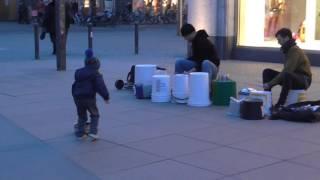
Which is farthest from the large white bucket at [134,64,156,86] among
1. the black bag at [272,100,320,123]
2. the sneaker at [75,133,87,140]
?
the sneaker at [75,133,87,140]

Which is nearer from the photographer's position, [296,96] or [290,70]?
[290,70]

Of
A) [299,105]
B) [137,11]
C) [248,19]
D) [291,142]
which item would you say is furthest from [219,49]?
[137,11]

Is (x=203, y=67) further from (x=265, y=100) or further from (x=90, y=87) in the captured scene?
(x=90, y=87)

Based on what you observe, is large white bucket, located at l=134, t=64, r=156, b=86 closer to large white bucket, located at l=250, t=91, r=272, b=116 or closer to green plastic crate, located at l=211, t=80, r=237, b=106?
green plastic crate, located at l=211, t=80, r=237, b=106

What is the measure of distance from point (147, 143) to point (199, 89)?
2.52m

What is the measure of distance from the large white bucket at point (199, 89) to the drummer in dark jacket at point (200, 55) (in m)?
0.54

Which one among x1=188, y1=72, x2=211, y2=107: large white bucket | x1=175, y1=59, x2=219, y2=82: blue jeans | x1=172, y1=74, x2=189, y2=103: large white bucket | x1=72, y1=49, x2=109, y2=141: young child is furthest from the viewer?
x1=175, y1=59, x2=219, y2=82: blue jeans

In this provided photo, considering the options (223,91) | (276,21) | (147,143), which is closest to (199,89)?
(223,91)

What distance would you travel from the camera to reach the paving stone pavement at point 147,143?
6.40m

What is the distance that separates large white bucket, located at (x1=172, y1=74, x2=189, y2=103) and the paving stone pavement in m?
0.19

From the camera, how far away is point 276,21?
688 inches

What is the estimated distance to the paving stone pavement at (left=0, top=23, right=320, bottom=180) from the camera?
6402 mm

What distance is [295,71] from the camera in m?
9.37

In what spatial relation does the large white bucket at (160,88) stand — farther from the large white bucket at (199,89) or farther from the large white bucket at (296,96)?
the large white bucket at (296,96)
